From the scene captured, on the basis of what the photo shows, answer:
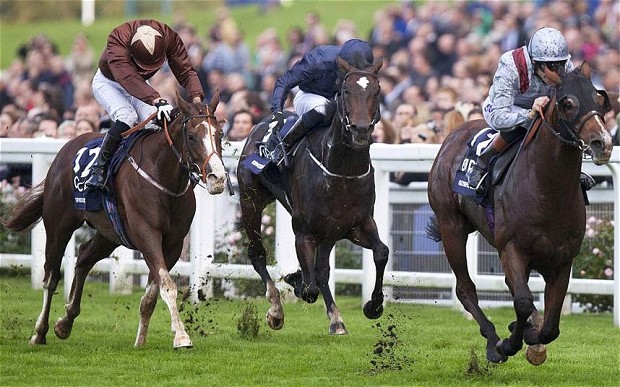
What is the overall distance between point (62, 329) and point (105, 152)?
1233 mm

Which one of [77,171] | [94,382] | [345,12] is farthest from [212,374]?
[345,12]

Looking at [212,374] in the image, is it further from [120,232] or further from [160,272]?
[120,232]

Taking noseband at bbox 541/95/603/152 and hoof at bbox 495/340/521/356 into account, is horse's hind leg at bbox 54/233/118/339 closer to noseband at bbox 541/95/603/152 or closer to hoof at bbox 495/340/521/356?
hoof at bbox 495/340/521/356

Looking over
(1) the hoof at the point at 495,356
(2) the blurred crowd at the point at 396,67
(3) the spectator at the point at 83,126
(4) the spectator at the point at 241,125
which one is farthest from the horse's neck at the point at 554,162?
(3) the spectator at the point at 83,126

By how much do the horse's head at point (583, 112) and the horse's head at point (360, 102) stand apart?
4.73 feet

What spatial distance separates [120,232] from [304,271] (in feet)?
4.00

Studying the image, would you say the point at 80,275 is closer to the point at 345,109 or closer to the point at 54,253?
the point at 54,253

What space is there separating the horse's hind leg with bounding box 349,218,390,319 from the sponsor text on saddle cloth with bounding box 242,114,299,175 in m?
0.88

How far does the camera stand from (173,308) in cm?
849

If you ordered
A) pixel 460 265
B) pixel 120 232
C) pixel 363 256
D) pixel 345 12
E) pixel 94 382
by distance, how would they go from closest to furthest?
pixel 94 382 → pixel 460 265 → pixel 120 232 → pixel 363 256 → pixel 345 12

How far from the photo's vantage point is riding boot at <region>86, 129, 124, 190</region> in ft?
30.2

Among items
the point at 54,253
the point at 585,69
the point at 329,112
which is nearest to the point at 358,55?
the point at 329,112

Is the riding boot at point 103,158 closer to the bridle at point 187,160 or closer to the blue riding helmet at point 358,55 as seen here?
the bridle at point 187,160

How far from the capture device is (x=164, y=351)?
888cm
